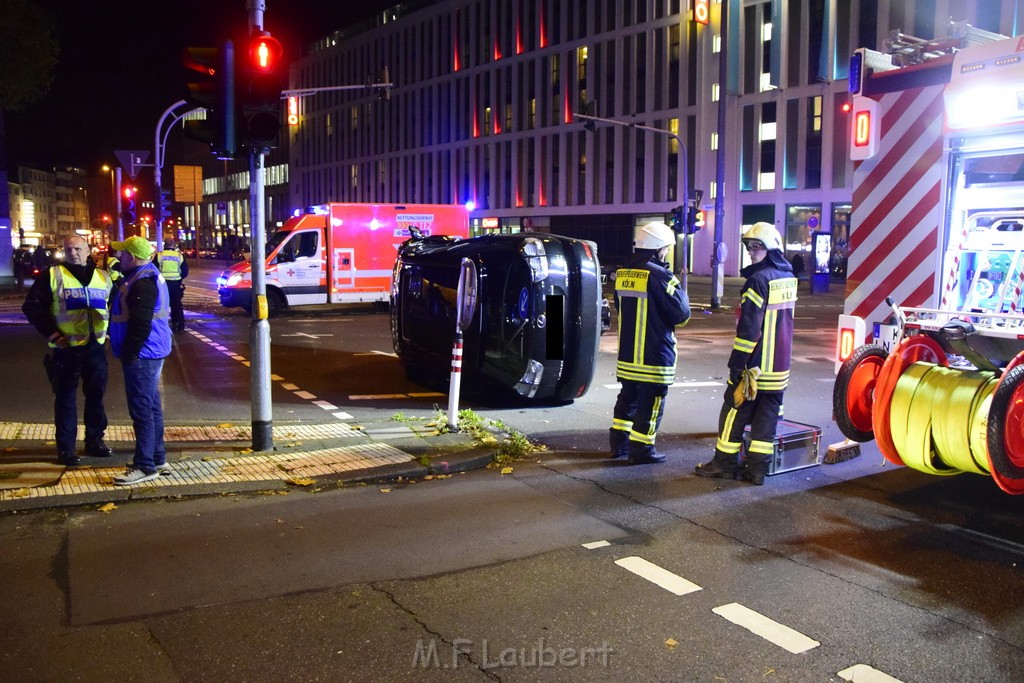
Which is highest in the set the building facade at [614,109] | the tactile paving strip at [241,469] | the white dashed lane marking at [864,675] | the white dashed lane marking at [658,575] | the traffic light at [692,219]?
the building facade at [614,109]

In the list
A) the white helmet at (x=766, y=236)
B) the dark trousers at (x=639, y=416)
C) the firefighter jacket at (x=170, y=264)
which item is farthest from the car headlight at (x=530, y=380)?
the firefighter jacket at (x=170, y=264)

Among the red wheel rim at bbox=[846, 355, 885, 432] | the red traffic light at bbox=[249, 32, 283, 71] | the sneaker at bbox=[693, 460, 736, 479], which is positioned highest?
the red traffic light at bbox=[249, 32, 283, 71]

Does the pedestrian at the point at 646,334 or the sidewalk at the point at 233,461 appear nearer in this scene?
the sidewalk at the point at 233,461

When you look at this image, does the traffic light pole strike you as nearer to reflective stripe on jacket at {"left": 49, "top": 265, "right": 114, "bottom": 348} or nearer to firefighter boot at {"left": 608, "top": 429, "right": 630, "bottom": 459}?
reflective stripe on jacket at {"left": 49, "top": 265, "right": 114, "bottom": 348}

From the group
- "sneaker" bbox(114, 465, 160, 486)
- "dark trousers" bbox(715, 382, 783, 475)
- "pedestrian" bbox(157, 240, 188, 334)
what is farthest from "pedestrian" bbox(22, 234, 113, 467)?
"pedestrian" bbox(157, 240, 188, 334)

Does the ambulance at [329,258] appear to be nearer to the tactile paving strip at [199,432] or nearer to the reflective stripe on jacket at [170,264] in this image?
the reflective stripe on jacket at [170,264]

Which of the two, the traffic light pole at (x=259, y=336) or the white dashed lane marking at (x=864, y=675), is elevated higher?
the traffic light pole at (x=259, y=336)

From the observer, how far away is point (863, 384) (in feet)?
21.9

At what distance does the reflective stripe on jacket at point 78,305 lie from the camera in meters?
7.12

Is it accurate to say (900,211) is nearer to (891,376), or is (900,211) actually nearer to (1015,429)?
(891,376)

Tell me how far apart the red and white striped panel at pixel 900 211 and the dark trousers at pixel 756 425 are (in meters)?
1.03

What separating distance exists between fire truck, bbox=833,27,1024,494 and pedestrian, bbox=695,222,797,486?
1.62ft

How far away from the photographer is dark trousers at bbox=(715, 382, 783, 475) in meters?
6.90

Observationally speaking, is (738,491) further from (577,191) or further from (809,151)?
(577,191)
